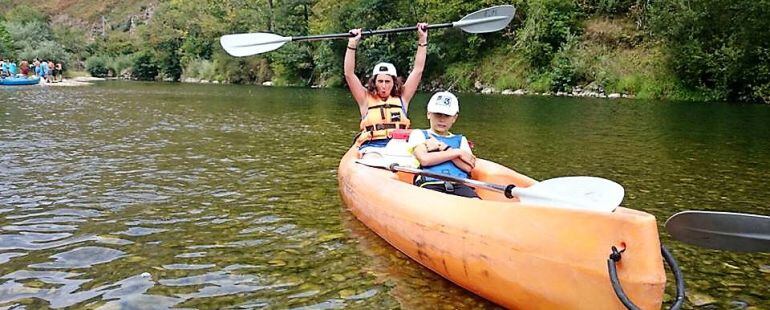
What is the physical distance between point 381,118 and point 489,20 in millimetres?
2382

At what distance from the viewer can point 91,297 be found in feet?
→ 11.4

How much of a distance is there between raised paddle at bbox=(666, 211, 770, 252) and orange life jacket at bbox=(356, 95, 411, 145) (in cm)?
347

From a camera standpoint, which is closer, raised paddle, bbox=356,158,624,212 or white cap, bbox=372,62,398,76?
raised paddle, bbox=356,158,624,212

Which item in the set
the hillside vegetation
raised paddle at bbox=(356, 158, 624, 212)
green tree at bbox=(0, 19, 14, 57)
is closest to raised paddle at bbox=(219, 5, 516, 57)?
raised paddle at bbox=(356, 158, 624, 212)

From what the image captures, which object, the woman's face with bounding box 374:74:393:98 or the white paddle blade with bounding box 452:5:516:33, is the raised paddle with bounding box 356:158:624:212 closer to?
the woman's face with bounding box 374:74:393:98

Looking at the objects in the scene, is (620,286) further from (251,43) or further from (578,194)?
(251,43)

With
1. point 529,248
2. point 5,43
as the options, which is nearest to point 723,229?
point 529,248

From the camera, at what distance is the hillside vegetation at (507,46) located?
2295cm

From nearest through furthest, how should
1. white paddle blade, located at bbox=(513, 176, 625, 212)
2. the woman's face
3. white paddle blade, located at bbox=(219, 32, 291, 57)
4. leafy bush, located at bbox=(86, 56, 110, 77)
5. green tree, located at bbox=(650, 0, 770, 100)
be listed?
1. white paddle blade, located at bbox=(513, 176, 625, 212)
2. the woman's face
3. white paddle blade, located at bbox=(219, 32, 291, 57)
4. green tree, located at bbox=(650, 0, 770, 100)
5. leafy bush, located at bbox=(86, 56, 110, 77)

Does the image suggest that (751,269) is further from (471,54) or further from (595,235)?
(471,54)

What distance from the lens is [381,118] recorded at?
630cm

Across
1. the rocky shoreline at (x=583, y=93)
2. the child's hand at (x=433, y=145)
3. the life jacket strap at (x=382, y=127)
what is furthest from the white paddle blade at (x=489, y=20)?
the rocky shoreline at (x=583, y=93)

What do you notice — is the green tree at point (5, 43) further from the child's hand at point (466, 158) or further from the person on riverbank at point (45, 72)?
the child's hand at point (466, 158)

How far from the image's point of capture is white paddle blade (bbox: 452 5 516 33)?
7617mm
